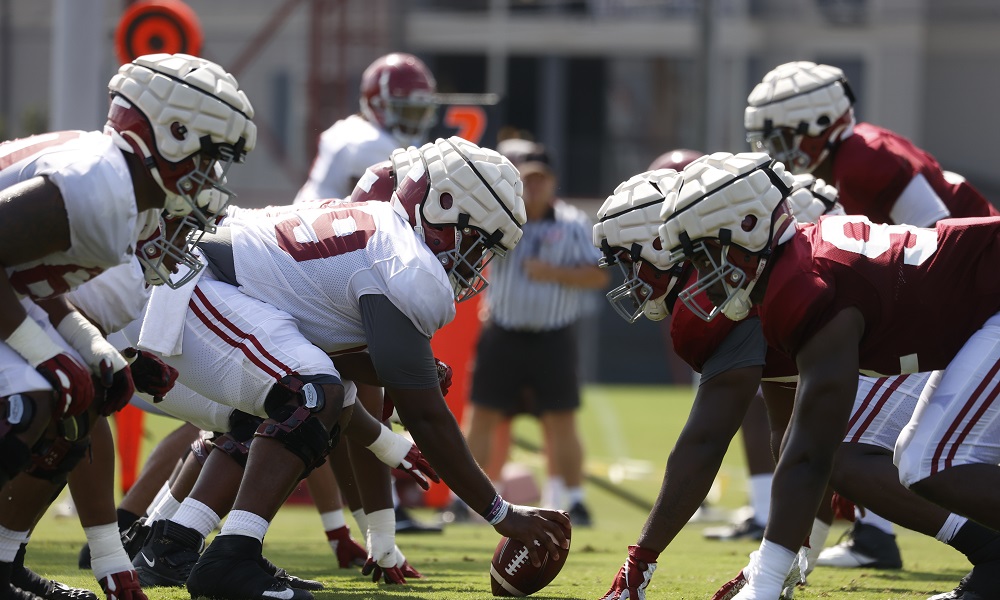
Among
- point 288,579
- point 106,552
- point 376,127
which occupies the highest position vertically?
point 376,127

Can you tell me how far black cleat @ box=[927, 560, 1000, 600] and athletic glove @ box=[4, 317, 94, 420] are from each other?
256 cm

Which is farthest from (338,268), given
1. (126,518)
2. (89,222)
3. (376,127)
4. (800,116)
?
(376,127)

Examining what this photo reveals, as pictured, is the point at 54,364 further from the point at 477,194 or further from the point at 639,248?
the point at 639,248

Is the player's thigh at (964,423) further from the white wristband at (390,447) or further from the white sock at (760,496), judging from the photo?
the white sock at (760,496)

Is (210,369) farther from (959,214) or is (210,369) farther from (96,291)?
(959,214)

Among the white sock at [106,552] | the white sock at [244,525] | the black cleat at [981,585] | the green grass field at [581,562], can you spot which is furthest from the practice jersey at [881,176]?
the white sock at [106,552]

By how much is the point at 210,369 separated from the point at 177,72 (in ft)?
3.37

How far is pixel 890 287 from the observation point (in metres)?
3.65

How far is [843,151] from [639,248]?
193 centimetres

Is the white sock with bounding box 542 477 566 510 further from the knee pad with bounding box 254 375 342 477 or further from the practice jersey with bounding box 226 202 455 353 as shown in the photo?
the knee pad with bounding box 254 375 342 477

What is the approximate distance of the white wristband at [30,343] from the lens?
3.28 m

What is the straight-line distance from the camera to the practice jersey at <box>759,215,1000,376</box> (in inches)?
138

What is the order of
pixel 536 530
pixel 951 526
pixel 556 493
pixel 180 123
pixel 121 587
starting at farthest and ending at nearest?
pixel 556 493 → pixel 951 526 → pixel 536 530 → pixel 121 587 → pixel 180 123

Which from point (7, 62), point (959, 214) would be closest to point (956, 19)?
point (7, 62)
